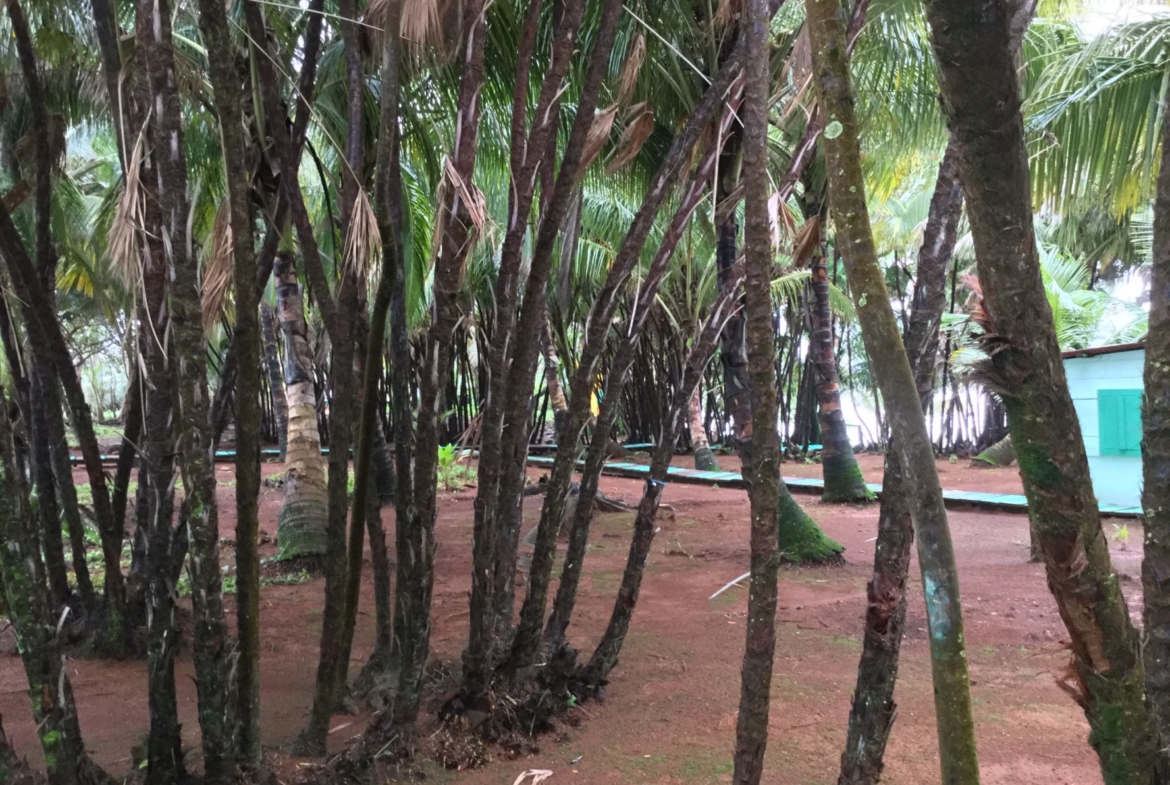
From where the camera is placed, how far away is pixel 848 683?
3758 millimetres

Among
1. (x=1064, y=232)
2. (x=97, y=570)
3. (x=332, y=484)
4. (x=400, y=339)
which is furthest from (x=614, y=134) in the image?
(x=1064, y=232)

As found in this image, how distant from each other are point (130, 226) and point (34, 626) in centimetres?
125

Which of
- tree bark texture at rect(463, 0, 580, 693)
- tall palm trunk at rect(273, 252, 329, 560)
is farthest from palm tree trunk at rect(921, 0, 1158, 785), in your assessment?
tall palm trunk at rect(273, 252, 329, 560)

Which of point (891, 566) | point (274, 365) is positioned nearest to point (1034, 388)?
point (891, 566)

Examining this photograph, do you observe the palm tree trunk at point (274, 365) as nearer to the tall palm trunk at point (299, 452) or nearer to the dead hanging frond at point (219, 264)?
the tall palm trunk at point (299, 452)

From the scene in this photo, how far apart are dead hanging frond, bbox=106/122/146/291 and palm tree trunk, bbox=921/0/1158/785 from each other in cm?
231

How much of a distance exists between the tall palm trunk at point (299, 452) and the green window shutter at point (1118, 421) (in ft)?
27.4

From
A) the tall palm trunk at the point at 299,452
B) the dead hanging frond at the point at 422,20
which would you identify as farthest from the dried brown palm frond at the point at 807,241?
the tall palm trunk at the point at 299,452

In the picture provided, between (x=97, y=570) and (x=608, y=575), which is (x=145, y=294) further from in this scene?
(x=97, y=570)

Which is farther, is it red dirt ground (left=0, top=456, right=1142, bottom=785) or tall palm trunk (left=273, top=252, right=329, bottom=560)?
tall palm trunk (left=273, top=252, right=329, bottom=560)

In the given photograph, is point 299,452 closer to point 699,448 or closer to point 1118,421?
point 699,448

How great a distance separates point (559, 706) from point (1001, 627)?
9.25 feet

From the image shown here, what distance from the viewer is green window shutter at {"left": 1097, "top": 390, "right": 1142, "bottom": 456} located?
8.56 m

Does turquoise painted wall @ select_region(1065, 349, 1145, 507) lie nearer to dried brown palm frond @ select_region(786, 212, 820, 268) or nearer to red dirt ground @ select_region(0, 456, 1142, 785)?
red dirt ground @ select_region(0, 456, 1142, 785)
